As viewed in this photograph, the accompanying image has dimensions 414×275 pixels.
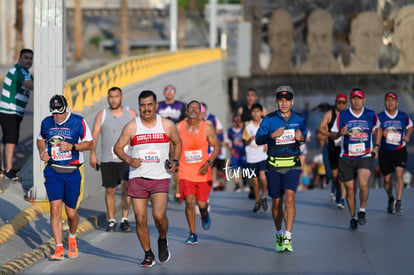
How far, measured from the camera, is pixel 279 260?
11.8 meters

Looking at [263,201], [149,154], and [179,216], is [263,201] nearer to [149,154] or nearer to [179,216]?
[179,216]

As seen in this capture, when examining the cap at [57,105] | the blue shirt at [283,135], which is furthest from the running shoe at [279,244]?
the cap at [57,105]

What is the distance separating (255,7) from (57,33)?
62.1 metres

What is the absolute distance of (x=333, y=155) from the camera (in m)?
17.3

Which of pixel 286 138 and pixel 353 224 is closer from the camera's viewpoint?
pixel 286 138

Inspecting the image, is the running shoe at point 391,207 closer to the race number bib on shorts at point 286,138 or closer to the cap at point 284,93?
the race number bib on shorts at point 286,138

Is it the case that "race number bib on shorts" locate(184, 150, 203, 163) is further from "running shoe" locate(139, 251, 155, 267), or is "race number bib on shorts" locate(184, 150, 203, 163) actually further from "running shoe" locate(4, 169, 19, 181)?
"running shoe" locate(4, 169, 19, 181)

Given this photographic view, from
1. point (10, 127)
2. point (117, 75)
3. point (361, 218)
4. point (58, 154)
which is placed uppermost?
point (117, 75)

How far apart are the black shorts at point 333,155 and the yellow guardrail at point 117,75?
13.2 ft

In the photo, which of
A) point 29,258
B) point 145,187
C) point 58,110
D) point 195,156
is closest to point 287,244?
point 195,156

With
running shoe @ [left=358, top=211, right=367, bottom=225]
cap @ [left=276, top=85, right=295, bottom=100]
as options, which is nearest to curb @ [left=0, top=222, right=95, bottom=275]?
cap @ [left=276, top=85, right=295, bottom=100]

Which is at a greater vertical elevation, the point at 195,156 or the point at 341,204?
the point at 195,156

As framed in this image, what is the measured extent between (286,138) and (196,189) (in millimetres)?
1645

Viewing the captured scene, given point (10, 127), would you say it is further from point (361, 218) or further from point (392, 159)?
point (392, 159)
